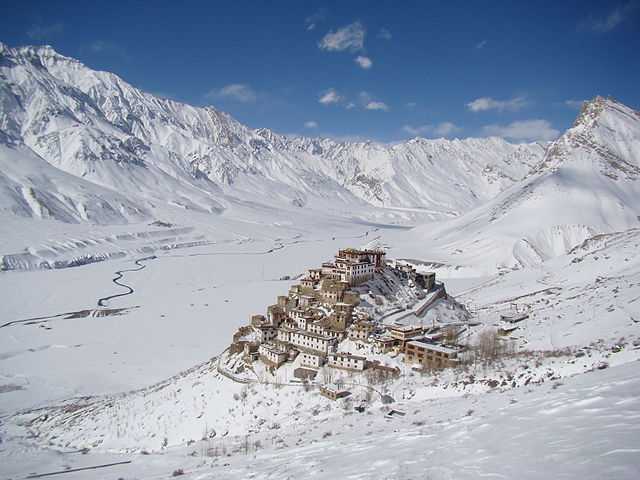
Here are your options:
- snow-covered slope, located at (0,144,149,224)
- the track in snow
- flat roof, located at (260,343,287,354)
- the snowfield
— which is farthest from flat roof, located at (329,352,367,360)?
snow-covered slope, located at (0,144,149,224)

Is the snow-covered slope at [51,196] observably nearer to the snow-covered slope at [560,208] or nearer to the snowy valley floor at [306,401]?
the snowy valley floor at [306,401]

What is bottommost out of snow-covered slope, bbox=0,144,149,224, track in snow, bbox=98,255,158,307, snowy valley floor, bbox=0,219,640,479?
snowy valley floor, bbox=0,219,640,479

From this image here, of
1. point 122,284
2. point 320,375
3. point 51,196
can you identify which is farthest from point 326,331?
point 51,196

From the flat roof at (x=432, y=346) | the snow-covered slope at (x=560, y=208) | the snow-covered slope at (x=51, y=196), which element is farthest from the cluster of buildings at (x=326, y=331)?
the snow-covered slope at (x=51, y=196)

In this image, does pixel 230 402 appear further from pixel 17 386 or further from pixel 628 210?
pixel 628 210

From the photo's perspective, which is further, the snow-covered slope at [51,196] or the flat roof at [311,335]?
the snow-covered slope at [51,196]

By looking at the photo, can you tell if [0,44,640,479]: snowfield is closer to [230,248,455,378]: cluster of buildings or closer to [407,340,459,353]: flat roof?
[230,248,455,378]: cluster of buildings
